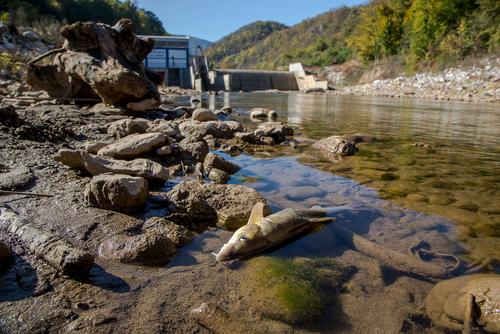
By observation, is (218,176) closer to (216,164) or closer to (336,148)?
(216,164)

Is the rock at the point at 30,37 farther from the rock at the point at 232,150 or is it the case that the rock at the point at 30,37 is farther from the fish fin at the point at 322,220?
the fish fin at the point at 322,220

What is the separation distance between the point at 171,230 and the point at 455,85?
3376 centimetres

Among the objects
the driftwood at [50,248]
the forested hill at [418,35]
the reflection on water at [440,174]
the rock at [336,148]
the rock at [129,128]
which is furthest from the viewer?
the forested hill at [418,35]

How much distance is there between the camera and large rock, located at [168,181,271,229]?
3439 millimetres

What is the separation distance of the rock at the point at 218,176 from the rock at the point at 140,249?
1977 mm

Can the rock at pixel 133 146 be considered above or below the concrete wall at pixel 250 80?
below

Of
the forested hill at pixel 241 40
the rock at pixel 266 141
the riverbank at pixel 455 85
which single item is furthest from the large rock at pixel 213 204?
the forested hill at pixel 241 40

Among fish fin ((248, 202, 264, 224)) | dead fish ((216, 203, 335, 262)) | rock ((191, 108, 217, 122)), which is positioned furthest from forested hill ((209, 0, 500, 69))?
fish fin ((248, 202, 264, 224))

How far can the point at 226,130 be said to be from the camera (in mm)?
8680

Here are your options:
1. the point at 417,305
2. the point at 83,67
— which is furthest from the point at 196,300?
the point at 83,67

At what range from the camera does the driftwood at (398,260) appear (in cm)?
267

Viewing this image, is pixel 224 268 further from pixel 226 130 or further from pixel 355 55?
pixel 355 55

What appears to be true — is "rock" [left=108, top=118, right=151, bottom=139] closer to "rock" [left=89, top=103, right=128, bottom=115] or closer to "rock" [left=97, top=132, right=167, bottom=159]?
"rock" [left=97, top=132, right=167, bottom=159]

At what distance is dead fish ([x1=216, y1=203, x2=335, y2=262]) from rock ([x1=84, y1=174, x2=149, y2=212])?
46.0 inches
